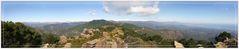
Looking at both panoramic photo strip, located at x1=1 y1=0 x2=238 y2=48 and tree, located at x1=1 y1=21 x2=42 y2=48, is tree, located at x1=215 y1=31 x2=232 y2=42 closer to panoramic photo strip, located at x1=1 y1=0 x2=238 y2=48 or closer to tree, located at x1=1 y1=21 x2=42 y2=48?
panoramic photo strip, located at x1=1 y1=0 x2=238 y2=48

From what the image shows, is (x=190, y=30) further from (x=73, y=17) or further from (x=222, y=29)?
(x=73, y=17)

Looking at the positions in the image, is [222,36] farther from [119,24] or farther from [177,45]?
[119,24]

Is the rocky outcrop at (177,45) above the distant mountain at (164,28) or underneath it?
underneath

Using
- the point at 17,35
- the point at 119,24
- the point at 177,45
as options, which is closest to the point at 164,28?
the point at 177,45

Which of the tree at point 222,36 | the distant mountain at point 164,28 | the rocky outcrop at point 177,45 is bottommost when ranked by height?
the rocky outcrop at point 177,45

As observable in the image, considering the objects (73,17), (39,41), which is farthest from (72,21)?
(39,41)

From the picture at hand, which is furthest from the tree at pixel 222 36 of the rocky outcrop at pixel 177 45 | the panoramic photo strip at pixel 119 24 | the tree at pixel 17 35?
the tree at pixel 17 35

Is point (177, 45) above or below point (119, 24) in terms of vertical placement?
below

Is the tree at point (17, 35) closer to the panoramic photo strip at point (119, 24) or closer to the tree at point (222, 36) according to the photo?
the panoramic photo strip at point (119, 24)
